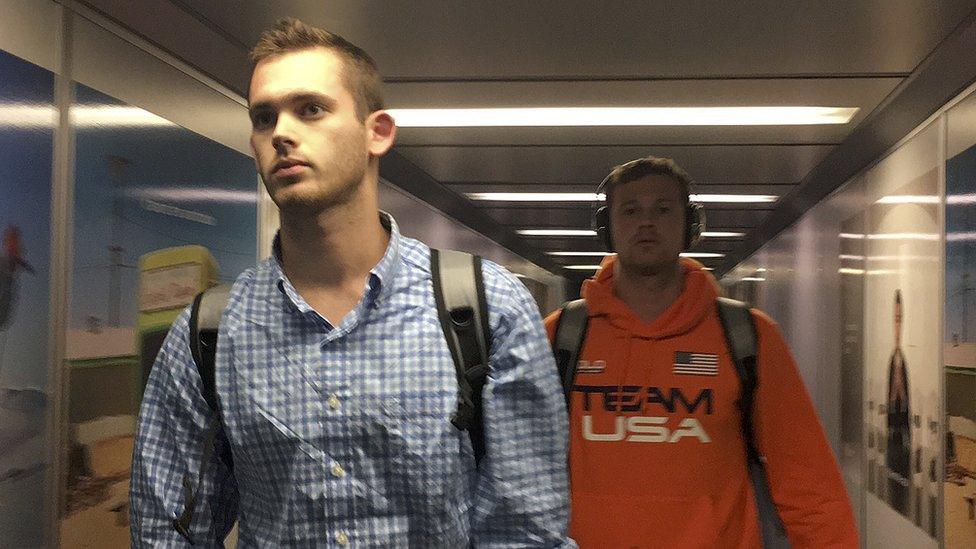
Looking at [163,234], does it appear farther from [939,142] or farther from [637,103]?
[939,142]

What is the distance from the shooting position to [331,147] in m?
1.82

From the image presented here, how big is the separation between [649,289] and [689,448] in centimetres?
49

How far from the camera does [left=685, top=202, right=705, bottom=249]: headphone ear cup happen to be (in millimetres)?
3414

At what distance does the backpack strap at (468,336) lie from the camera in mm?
1780

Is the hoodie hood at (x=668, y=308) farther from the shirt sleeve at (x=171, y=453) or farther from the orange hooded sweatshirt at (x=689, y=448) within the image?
the shirt sleeve at (x=171, y=453)

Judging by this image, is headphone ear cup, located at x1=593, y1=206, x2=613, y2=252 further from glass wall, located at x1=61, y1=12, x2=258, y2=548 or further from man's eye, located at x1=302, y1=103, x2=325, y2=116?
man's eye, located at x1=302, y1=103, x2=325, y2=116

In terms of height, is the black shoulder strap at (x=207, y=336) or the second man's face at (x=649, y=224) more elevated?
the second man's face at (x=649, y=224)

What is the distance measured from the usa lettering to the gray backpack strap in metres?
0.14

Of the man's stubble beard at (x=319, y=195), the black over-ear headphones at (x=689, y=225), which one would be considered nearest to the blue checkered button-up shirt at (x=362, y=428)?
the man's stubble beard at (x=319, y=195)

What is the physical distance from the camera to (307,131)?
181 centimetres

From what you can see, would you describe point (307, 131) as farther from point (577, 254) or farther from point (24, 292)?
point (577, 254)

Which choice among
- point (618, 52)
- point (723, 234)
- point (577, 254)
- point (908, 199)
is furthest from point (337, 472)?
point (577, 254)

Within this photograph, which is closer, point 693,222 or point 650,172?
point 650,172

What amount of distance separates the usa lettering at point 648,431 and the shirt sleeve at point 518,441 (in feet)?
3.24
